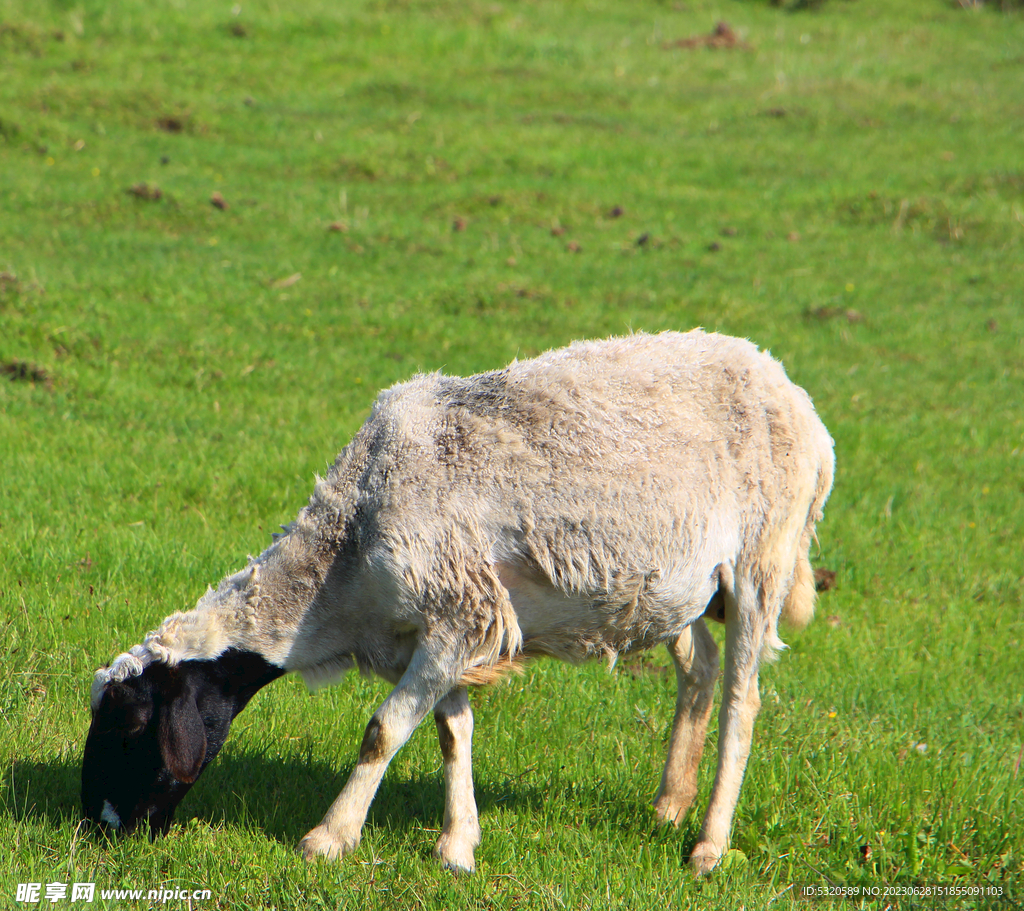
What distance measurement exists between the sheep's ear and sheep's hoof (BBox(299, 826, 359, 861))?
466 millimetres

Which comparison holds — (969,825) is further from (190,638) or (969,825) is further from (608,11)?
(608,11)

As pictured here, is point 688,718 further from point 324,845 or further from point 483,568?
point 324,845

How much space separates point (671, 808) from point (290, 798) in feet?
5.22

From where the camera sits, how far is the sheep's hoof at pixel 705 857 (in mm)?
4113

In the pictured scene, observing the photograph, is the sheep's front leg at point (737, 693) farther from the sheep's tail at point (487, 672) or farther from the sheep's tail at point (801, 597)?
the sheep's tail at point (487, 672)

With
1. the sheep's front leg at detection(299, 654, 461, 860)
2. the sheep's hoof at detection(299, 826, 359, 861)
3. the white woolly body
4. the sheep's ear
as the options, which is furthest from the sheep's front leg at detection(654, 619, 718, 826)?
the sheep's ear

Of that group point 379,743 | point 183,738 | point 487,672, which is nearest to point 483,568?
point 487,672

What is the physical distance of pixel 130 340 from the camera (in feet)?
30.1

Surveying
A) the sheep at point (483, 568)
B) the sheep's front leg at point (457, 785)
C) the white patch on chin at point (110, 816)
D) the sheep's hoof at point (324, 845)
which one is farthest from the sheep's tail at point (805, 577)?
the white patch on chin at point (110, 816)

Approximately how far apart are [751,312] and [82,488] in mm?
7861

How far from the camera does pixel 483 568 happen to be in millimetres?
3781

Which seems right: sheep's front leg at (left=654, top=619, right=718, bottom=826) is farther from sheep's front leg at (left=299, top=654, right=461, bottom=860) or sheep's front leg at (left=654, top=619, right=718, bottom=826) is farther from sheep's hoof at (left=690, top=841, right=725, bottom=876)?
sheep's front leg at (left=299, top=654, right=461, bottom=860)

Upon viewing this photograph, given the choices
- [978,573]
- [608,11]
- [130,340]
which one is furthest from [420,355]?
[608,11]

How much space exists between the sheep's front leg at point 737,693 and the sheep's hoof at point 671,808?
0.21 metres
